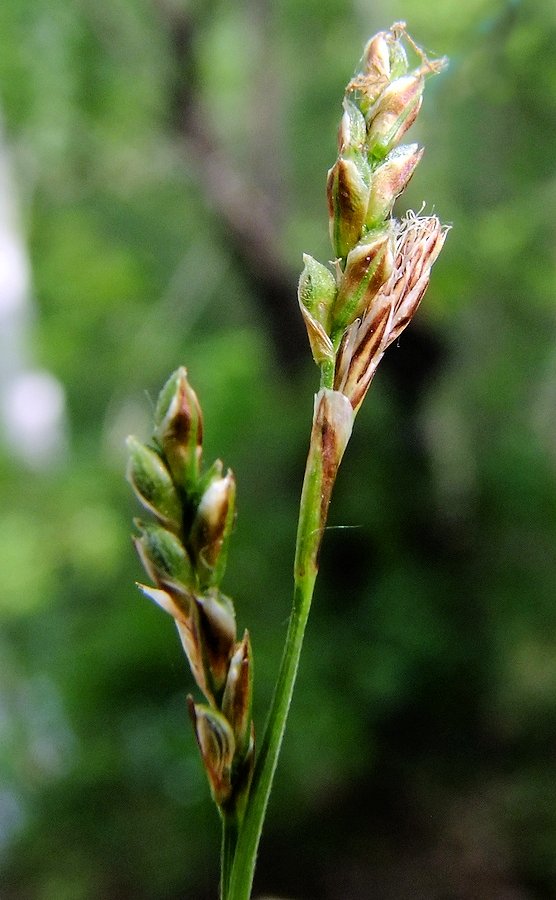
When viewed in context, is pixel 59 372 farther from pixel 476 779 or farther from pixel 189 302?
pixel 476 779

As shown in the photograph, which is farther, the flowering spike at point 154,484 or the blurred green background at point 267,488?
the blurred green background at point 267,488

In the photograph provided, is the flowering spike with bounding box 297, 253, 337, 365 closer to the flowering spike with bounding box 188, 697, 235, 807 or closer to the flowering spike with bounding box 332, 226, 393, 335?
the flowering spike with bounding box 332, 226, 393, 335

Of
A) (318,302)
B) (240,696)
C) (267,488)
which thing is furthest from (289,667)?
(267,488)

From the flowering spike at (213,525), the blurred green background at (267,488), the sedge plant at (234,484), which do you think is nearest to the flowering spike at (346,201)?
the sedge plant at (234,484)

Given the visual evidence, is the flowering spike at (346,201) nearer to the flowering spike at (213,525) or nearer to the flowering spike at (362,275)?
the flowering spike at (362,275)

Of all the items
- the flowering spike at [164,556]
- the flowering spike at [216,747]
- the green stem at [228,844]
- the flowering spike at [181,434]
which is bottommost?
→ the green stem at [228,844]

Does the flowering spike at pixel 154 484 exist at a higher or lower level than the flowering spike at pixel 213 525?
higher

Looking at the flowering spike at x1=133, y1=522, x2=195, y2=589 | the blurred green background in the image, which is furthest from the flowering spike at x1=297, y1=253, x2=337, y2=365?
the blurred green background
